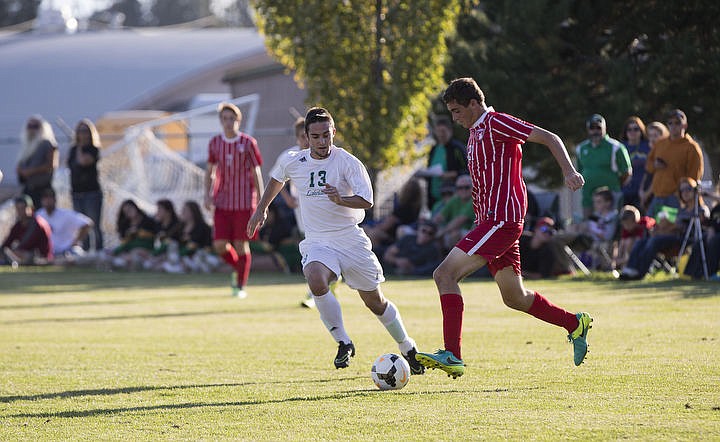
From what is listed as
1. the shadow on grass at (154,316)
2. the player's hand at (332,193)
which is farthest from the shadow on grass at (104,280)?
the player's hand at (332,193)

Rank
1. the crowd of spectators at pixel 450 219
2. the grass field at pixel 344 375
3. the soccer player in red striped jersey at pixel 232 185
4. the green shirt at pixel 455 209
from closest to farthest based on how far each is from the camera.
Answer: the grass field at pixel 344 375, the soccer player in red striped jersey at pixel 232 185, the crowd of spectators at pixel 450 219, the green shirt at pixel 455 209

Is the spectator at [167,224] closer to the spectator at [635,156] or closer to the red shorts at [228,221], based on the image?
the red shorts at [228,221]

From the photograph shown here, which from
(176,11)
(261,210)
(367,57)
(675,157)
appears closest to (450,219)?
(675,157)

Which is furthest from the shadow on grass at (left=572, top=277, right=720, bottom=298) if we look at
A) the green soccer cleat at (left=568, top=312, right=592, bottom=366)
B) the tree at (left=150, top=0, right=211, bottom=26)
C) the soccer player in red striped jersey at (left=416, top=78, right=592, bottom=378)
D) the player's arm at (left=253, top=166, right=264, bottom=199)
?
the tree at (left=150, top=0, right=211, bottom=26)

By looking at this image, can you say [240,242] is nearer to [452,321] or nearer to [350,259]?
[350,259]

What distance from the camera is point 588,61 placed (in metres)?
22.0

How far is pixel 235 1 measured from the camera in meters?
110

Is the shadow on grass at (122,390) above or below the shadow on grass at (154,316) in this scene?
above

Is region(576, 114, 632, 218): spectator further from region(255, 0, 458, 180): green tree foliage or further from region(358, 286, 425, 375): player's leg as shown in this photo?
region(358, 286, 425, 375): player's leg

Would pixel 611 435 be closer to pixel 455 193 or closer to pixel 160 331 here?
pixel 160 331

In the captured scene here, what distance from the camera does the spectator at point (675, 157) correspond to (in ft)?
50.4

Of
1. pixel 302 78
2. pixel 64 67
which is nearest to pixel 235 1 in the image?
pixel 64 67

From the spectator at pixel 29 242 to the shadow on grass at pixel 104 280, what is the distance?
0.95 meters

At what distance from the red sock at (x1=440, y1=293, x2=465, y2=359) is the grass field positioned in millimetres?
227
